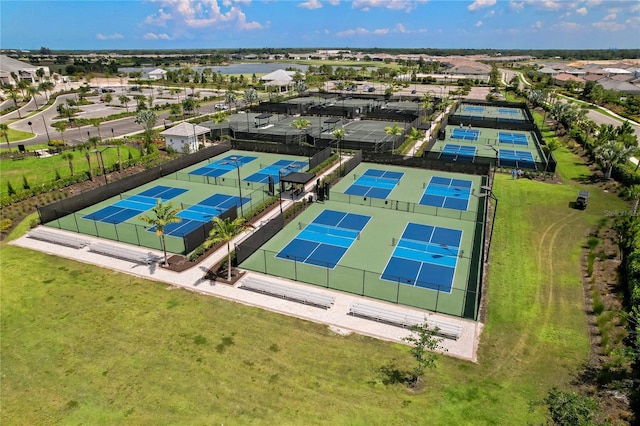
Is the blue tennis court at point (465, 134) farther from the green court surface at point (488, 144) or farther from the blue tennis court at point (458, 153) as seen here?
the blue tennis court at point (458, 153)

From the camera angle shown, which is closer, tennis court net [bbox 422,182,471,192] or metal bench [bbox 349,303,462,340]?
metal bench [bbox 349,303,462,340]

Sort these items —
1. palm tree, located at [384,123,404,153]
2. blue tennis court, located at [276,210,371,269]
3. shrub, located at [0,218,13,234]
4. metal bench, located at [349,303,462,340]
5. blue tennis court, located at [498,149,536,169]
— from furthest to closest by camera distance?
palm tree, located at [384,123,404,153], blue tennis court, located at [498,149,536,169], shrub, located at [0,218,13,234], blue tennis court, located at [276,210,371,269], metal bench, located at [349,303,462,340]

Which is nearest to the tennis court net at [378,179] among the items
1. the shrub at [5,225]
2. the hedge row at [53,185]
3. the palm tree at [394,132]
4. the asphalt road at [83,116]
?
the palm tree at [394,132]

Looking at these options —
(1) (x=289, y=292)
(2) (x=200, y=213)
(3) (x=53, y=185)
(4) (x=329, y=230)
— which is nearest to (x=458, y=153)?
(4) (x=329, y=230)

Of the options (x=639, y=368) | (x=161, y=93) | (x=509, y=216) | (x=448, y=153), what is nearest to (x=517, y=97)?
(x=448, y=153)

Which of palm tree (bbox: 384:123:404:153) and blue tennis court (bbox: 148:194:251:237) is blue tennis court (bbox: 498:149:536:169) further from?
blue tennis court (bbox: 148:194:251:237)

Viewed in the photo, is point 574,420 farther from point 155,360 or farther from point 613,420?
point 155,360

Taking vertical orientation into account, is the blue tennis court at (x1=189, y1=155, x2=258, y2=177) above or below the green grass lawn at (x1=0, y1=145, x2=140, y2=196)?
below

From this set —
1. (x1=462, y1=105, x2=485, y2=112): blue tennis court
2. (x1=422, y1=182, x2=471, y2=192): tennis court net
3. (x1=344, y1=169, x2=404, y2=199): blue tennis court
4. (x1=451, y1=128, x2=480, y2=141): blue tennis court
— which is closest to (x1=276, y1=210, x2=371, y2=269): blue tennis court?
(x1=344, y1=169, x2=404, y2=199): blue tennis court
